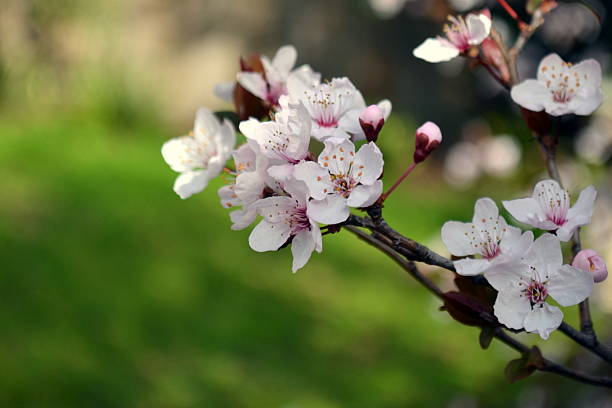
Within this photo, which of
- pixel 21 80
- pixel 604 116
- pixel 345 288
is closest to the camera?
pixel 604 116

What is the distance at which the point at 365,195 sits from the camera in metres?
0.78

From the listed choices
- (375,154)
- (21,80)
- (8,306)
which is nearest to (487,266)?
(375,154)

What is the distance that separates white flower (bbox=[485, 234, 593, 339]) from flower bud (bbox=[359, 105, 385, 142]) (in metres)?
0.20

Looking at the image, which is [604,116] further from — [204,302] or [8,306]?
[8,306]

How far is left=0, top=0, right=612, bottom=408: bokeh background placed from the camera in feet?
8.68

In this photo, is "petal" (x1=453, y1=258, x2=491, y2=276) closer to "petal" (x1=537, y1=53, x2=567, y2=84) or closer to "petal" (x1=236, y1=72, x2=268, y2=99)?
"petal" (x1=537, y1=53, x2=567, y2=84)

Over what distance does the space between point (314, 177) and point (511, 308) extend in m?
0.24

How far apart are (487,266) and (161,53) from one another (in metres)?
5.40

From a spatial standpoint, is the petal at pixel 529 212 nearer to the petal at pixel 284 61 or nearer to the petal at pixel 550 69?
the petal at pixel 550 69

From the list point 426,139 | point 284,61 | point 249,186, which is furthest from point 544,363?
point 284,61

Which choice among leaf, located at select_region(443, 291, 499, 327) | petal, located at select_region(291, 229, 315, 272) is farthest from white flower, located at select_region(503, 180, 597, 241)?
petal, located at select_region(291, 229, 315, 272)

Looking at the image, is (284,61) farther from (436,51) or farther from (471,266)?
(471,266)

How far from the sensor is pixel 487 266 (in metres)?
0.75

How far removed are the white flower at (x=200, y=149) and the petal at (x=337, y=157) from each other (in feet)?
0.75
